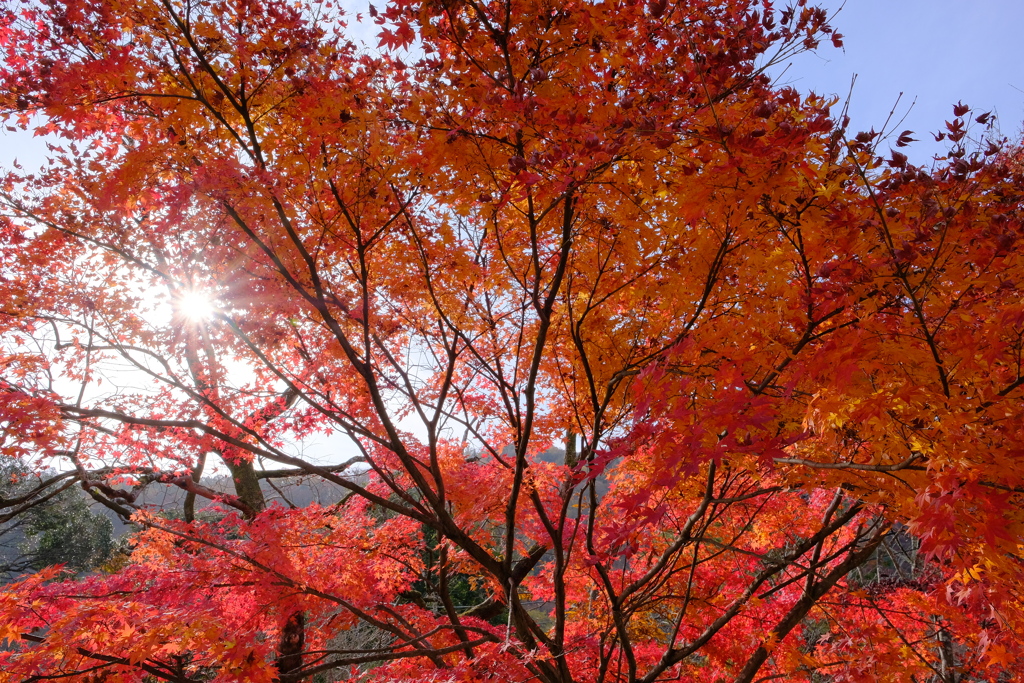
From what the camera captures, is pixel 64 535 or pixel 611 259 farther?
pixel 64 535

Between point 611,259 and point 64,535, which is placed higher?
point 611,259

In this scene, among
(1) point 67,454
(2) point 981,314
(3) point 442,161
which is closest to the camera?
(2) point 981,314

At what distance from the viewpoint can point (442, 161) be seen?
371 centimetres

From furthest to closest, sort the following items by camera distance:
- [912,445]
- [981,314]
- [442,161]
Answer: [442,161]
[981,314]
[912,445]

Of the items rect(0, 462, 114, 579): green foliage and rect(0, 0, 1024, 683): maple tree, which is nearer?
rect(0, 0, 1024, 683): maple tree

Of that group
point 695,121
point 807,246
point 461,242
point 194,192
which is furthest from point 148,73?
point 807,246

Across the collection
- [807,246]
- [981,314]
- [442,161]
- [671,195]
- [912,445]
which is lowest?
[912,445]

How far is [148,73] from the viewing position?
3713mm

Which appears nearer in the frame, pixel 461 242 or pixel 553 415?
pixel 461 242

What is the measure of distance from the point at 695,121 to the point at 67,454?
29.2ft

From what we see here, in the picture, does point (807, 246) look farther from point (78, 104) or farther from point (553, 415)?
point (78, 104)

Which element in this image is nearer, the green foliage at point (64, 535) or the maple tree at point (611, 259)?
the maple tree at point (611, 259)

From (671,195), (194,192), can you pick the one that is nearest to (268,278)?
(194,192)

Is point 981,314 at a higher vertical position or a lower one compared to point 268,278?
lower
